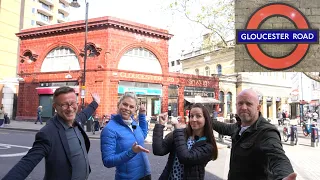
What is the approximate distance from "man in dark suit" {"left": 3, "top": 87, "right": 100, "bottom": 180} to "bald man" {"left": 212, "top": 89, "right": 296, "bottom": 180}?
1387 mm

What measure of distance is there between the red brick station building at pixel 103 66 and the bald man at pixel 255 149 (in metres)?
19.6

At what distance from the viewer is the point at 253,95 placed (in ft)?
7.73

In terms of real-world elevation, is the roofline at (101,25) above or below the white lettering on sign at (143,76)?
above

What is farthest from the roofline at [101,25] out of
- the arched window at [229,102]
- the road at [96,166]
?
the road at [96,166]

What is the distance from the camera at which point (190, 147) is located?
267 cm

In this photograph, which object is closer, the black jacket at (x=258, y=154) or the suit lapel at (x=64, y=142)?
the black jacket at (x=258, y=154)

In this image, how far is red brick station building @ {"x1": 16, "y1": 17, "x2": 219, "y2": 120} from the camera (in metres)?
21.8

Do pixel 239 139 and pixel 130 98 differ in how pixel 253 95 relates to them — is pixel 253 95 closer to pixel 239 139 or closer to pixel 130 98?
pixel 239 139

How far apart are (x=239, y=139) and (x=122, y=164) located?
1.27m

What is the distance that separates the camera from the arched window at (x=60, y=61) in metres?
23.2

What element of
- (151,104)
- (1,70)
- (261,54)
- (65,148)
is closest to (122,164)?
(65,148)

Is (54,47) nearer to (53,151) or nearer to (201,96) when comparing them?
(201,96)

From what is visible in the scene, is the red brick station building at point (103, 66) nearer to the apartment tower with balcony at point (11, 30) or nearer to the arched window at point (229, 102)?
the apartment tower with balcony at point (11, 30)

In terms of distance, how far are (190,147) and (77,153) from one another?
1.11 m
